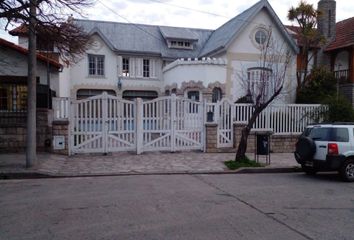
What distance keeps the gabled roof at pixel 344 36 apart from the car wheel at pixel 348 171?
61.0ft

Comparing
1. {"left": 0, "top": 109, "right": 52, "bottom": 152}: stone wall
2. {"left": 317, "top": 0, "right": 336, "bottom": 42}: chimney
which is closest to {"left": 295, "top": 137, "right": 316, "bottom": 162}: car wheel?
{"left": 0, "top": 109, "right": 52, "bottom": 152}: stone wall

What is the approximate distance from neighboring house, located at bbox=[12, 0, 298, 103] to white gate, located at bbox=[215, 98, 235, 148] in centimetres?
756

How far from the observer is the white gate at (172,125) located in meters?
15.2

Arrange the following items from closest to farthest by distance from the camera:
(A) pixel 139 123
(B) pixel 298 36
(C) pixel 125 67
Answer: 1. (A) pixel 139 123
2. (B) pixel 298 36
3. (C) pixel 125 67

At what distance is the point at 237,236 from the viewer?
18.5 ft

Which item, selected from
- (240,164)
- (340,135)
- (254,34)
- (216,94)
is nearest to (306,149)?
(340,135)

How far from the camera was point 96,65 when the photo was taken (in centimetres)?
2955

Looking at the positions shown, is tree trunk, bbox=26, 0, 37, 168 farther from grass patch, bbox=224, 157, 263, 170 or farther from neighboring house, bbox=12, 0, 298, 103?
neighboring house, bbox=12, 0, 298, 103

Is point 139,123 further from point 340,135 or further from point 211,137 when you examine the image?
point 340,135

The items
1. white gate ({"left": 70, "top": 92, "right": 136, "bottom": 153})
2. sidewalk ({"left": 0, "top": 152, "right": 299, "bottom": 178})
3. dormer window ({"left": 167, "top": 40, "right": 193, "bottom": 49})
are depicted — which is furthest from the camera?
dormer window ({"left": 167, "top": 40, "right": 193, "bottom": 49})

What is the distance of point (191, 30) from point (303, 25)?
440 inches

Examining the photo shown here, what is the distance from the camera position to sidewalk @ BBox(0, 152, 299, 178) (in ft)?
37.5

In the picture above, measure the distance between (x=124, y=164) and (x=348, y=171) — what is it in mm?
6970

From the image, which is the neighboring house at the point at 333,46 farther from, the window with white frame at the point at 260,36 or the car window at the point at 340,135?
the car window at the point at 340,135
